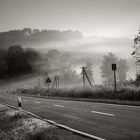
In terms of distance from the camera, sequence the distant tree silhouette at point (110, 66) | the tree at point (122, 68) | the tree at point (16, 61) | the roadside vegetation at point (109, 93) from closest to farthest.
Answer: the roadside vegetation at point (109, 93), the distant tree silhouette at point (110, 66), the tree at point (122, 68), the tree at point (16, 61)

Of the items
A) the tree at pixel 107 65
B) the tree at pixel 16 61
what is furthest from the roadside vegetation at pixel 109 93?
the tree at pixel 16 61

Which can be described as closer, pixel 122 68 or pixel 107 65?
pixel 107 65

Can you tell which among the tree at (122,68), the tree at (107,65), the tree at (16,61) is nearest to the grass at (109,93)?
the tree at (107,65)

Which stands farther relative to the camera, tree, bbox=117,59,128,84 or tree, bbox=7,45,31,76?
tree, bbox=7,45,31,76

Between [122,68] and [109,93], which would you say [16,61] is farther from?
[109,93]

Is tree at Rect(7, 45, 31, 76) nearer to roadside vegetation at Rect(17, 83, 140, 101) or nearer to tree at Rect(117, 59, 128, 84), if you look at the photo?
tree at Rect(117, 59, 128, 84)

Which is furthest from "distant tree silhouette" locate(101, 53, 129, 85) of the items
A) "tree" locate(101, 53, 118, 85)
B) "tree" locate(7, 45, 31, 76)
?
"tree" locate(7, 45, 31, 76)

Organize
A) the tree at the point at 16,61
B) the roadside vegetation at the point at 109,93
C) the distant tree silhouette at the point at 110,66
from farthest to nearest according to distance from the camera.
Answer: the tree at the point at 16,61 → the distant tree silhouette at the point at 110,66 → the roadside vegetation at the point at 109,93

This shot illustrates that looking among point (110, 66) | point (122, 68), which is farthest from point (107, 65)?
point (122, 68)

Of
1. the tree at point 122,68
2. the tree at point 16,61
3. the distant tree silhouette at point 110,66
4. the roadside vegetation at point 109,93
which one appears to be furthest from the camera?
the tree at point 16,61

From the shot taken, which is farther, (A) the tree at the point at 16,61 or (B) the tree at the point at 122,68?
(A) the tree at the point at 16,61

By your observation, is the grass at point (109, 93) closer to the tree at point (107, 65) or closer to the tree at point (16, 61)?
the tree at point (107, 65)

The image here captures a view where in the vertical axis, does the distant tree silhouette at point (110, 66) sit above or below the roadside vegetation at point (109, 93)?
above

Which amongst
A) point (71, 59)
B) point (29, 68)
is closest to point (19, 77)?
point (29, 68)
